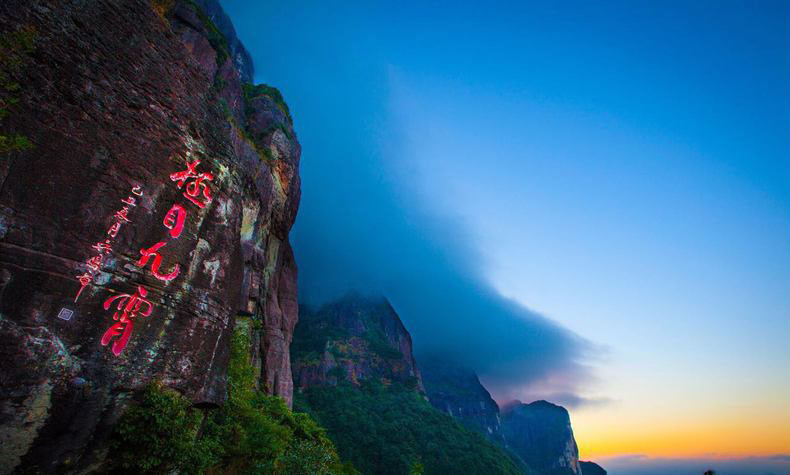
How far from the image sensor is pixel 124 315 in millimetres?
7457

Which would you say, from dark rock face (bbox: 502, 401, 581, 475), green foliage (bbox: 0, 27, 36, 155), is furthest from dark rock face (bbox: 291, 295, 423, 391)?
dark rock face (bbox: 502, 401, 581, 475)

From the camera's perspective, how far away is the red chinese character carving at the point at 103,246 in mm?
7170

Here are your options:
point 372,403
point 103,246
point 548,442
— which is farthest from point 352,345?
point 548,442

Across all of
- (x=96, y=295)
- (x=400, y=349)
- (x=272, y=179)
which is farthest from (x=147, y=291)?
(x=400, y=349)

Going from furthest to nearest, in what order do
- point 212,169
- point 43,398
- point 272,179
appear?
1. point 272,179
2. point 212,169
3. point 43,398

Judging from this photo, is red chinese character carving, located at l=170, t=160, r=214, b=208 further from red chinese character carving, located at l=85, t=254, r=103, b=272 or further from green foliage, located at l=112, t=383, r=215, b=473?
green foliage, located at l=112, t=383, r=215, b=473

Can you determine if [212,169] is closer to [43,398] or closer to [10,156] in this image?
[10,156]

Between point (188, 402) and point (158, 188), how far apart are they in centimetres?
543

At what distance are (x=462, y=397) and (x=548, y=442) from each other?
62.2 meters

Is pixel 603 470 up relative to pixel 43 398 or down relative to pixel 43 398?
down

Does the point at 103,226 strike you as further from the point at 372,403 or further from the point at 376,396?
the point at 376,396

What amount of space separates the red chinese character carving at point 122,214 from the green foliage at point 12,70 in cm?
186

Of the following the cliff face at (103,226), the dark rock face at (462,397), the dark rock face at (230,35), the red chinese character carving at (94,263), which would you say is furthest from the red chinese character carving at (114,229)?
the dark rock face at (462,397)

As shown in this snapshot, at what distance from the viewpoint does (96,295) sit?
704 centimetres
